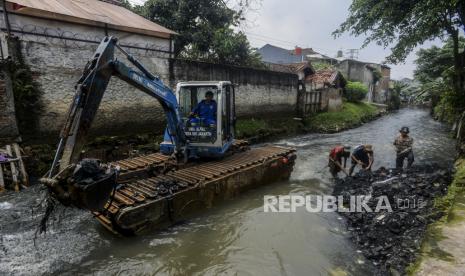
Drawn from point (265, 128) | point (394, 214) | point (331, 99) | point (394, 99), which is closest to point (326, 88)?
point (331, 99)

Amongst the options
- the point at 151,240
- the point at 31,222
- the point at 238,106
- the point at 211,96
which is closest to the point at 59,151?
the point at 151,240

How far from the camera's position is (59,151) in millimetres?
4098

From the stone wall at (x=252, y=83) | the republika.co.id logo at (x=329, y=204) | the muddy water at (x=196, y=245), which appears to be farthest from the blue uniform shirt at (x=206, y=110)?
the stone wall at (x=252, y=83)

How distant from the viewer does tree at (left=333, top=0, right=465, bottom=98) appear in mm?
12946

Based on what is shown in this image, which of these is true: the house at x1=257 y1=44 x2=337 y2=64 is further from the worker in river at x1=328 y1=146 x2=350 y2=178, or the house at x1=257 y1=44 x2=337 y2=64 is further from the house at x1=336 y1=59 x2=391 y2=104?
the worker in river at x1=328 y1=146 x2=350 y2=178

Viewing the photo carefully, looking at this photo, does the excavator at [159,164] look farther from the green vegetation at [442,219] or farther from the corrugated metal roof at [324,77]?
the corrugated metal roof at [324,77]

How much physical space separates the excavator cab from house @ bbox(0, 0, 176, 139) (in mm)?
3930

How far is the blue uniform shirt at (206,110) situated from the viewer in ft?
24.0

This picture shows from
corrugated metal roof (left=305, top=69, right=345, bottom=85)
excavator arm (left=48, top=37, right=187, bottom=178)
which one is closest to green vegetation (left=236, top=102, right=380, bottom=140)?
corrugated metal roof (left=305, top=69, right=345, bottom=85)

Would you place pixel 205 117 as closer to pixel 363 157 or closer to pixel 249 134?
pixel 363 157

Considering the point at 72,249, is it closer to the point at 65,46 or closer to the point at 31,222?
the point at 31,222

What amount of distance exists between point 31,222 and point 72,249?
145 cm

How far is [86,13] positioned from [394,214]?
426 inches

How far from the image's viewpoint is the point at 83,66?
9.71 m
